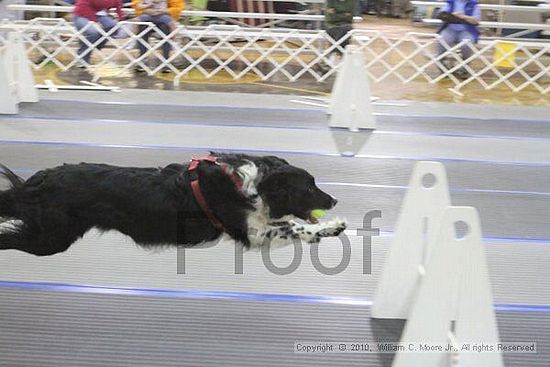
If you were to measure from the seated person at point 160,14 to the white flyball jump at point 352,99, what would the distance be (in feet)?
11.4

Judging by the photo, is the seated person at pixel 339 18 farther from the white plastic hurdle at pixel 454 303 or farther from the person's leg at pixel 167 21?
the white plastic hurdle at pixel 454 303

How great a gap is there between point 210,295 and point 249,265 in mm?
424

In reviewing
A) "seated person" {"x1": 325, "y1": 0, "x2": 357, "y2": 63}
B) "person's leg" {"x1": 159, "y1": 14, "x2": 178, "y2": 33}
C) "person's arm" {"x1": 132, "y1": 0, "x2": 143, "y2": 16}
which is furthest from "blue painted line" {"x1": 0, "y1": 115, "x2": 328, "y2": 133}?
"person's arm" {"x1": 132, "y1": 0, "x2": 143, "y2": 16}

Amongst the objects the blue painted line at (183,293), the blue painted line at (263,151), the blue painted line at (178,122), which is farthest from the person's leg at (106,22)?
the blue painted line at (183,293)

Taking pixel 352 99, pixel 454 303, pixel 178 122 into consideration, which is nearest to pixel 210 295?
pixel 454 303

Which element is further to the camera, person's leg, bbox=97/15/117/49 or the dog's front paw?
person's leg, bbox=97/15/117/49

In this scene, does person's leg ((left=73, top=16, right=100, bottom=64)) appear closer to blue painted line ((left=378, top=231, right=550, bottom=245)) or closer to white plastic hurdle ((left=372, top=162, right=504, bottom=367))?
blue painted line ((left=378, top=231, right=550, bottom=245))

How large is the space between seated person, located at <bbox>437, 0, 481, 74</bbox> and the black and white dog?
6.94m

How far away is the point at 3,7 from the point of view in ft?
34.6

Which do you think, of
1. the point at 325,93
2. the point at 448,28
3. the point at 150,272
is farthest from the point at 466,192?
the point at 448,28

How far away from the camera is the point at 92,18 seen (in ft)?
30.3

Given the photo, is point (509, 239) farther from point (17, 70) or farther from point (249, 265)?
point (17, 70)

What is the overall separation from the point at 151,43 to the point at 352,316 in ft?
26.2

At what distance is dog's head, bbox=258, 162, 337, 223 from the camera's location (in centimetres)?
289
